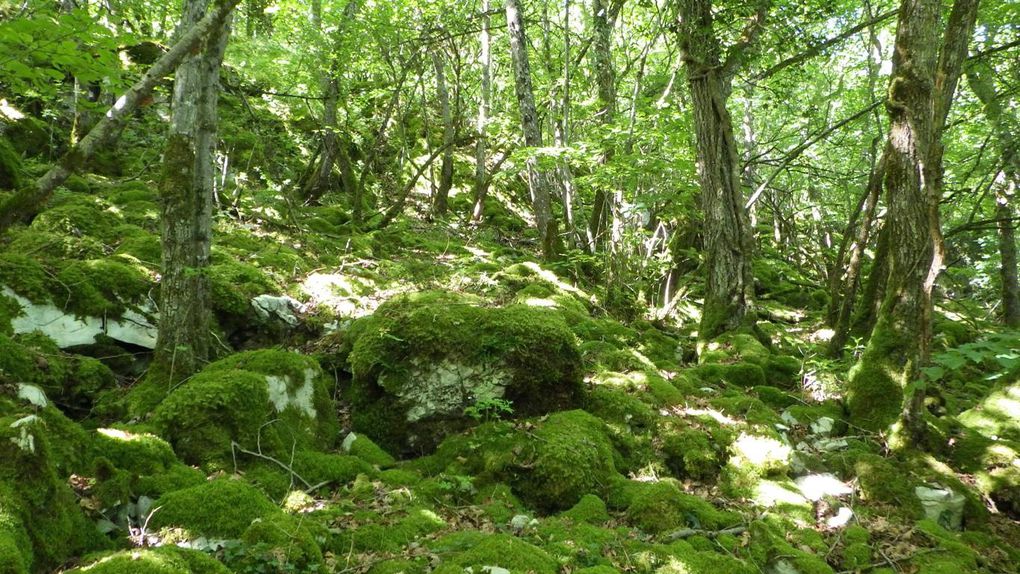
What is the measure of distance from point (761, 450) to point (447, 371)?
122 inches

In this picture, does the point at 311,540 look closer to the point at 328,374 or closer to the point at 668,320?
the point at 328,374

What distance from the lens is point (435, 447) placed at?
5473mm

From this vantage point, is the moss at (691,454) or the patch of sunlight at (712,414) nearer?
the moss at (691,454)

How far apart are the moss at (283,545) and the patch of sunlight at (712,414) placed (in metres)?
4.24

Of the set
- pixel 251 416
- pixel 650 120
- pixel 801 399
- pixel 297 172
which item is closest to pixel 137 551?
pixel 251 416

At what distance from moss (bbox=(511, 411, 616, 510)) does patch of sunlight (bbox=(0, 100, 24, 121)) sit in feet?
37.6

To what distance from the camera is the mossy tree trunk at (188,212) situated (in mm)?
5035

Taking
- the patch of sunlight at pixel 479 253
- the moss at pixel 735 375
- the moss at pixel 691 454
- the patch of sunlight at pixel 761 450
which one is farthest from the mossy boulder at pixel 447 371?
the patch of sunlight at pixel 479 253

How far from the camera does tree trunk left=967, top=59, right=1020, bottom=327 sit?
9188mm

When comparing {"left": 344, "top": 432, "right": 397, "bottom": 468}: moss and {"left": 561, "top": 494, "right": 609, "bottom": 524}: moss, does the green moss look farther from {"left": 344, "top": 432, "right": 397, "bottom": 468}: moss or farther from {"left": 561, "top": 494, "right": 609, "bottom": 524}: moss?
{"left": 561, "top": 494, "right": 609, "bottom": 524}: moss

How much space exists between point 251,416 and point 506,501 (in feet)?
7.25

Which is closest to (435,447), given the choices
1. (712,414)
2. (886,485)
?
(712,414)

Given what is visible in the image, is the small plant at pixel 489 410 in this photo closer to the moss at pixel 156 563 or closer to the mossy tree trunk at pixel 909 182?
the moss at pixel 156 563

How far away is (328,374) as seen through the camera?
639 centimetres
